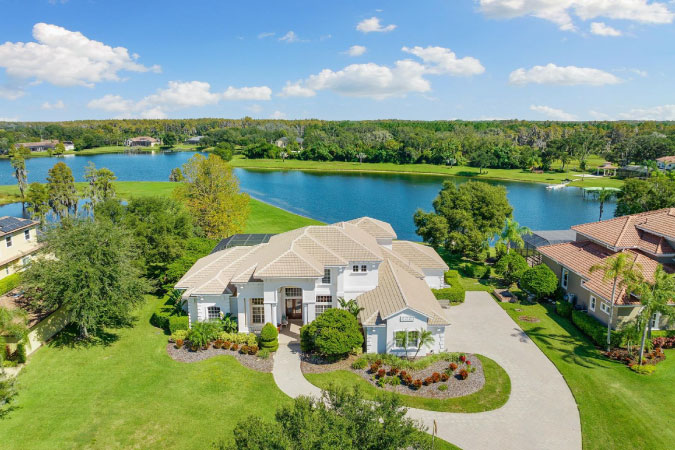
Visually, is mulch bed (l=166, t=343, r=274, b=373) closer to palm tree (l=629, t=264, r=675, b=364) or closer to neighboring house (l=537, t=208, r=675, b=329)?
palm tree (l=629, t=264, r=675, b=364)

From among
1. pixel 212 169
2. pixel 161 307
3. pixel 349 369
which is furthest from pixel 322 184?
pixel 349 369

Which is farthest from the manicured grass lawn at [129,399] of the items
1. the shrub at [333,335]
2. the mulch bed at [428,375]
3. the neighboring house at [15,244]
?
the neighboring house at [15,244]

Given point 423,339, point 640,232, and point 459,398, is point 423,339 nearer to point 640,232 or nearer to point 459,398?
point 459,398

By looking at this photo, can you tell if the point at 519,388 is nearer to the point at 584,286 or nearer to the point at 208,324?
the point at 584,286

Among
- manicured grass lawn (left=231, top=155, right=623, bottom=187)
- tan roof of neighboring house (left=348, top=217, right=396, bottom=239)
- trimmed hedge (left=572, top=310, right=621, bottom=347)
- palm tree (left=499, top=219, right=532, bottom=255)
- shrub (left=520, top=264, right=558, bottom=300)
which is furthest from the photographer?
manicured grass lawn (left=231, top=155, right=623, bottom=187)

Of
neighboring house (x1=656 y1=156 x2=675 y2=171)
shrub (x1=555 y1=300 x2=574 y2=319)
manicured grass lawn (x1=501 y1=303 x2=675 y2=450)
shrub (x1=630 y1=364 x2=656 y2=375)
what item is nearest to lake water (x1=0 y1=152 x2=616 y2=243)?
shrub (x1=555 y1=300 x2=574 y2=319)
